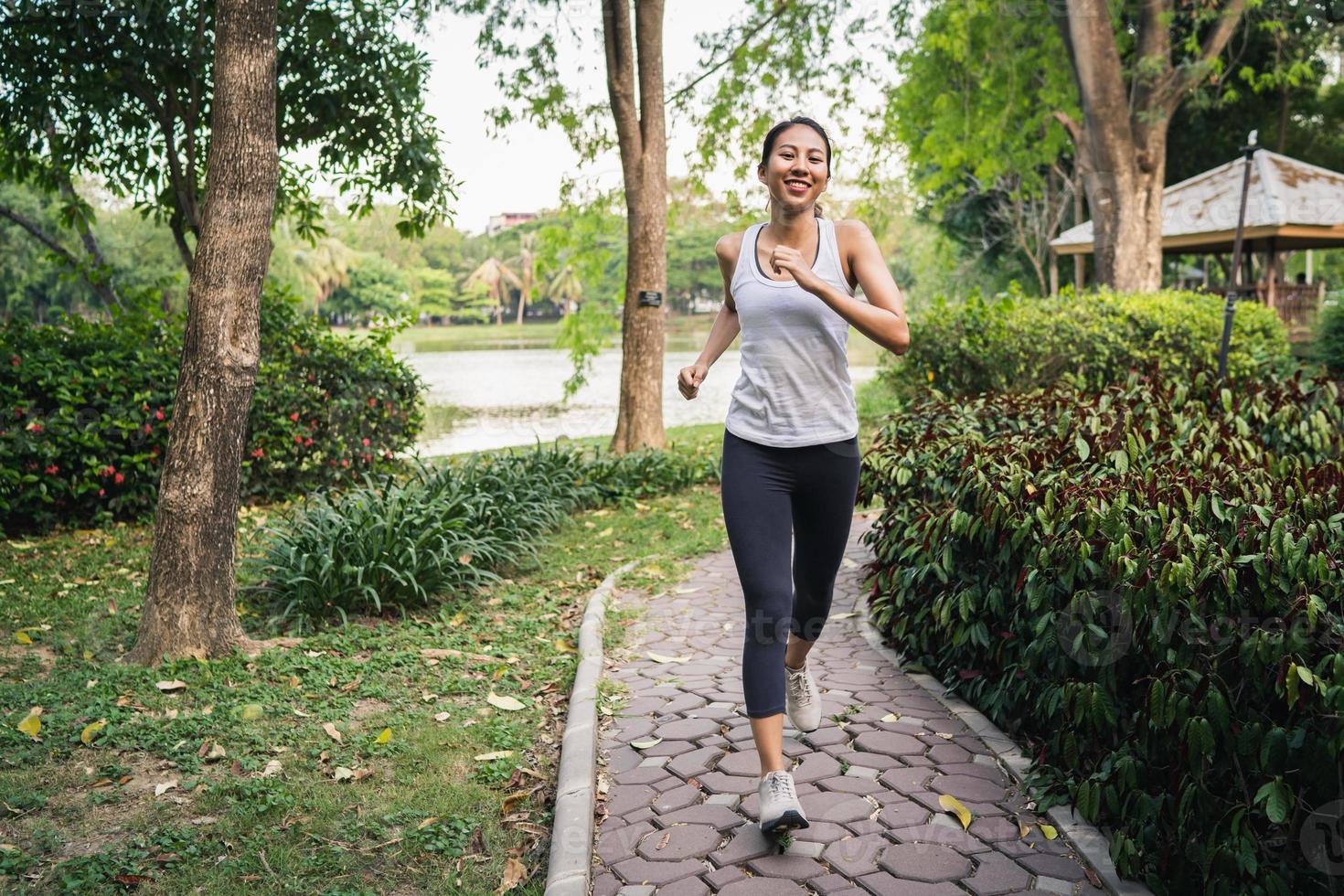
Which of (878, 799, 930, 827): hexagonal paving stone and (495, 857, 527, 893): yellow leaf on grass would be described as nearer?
(495, 857, 527, 893): yellow leaf on grass

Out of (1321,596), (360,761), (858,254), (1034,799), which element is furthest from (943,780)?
(360,761)

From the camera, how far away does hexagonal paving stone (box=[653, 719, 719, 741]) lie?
4.07 m

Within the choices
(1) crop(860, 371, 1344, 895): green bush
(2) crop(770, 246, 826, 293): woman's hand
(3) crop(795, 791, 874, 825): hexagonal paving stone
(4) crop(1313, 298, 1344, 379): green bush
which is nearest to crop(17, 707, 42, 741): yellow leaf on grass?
(3) crop(795, 791, 874, 825): hexagonal paving stone

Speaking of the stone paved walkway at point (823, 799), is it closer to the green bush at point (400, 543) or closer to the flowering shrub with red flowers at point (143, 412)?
the green bush at point (400, 543)

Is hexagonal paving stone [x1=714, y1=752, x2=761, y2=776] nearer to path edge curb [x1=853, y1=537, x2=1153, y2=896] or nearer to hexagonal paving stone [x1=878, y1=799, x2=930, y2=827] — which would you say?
hexagonal paving stone [x1=878, y1=799, x2=930, y2=827]

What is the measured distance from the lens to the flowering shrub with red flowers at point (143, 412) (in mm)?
7727

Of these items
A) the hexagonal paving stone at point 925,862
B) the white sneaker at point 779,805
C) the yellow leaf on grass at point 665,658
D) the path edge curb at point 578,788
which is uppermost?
the white sneaker at point 779,805

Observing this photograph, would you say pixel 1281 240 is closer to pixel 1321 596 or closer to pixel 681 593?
pixel 681 593

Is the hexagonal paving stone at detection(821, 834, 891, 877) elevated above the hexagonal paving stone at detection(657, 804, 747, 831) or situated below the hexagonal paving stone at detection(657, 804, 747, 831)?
above

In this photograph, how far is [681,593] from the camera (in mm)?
6328

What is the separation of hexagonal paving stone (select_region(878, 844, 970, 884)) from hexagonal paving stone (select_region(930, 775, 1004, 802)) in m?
0.37

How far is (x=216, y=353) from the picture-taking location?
186 inches

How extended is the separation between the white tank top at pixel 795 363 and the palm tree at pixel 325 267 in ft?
185

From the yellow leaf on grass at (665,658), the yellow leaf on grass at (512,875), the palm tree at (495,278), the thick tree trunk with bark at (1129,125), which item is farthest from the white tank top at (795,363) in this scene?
the palm tree at (495,278)
